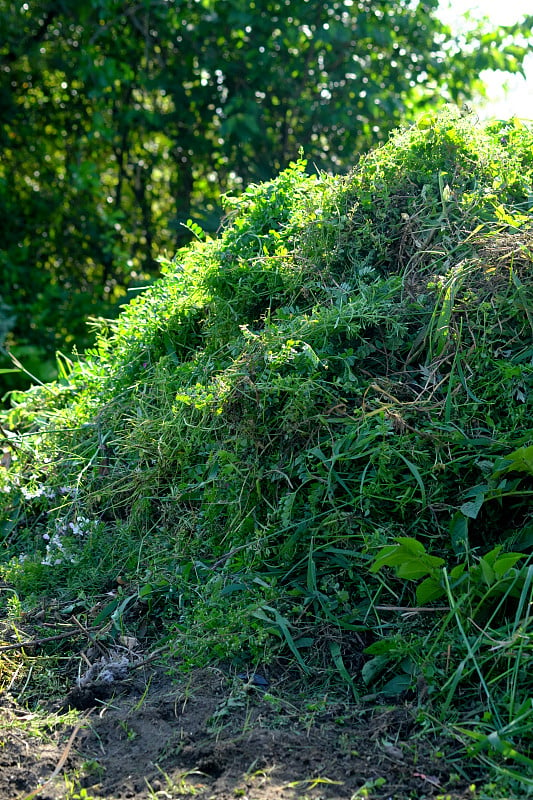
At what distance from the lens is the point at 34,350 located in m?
6.83

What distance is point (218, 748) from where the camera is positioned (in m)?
1.89

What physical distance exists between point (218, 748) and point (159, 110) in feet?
21.9

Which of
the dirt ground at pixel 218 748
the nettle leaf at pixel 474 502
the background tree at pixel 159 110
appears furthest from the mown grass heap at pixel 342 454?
the background tree at pixel 159 110

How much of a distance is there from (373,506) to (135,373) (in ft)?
4.98

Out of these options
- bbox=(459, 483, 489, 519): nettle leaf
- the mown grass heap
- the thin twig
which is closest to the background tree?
the mown grass heap

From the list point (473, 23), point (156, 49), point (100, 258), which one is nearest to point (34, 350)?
point (100, 258)

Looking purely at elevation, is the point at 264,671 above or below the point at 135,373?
below

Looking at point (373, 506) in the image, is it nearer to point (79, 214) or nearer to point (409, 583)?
point (409, 583)

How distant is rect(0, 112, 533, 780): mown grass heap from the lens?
7.05 feet

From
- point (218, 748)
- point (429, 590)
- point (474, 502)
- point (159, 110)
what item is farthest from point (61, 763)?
point (159, 110)

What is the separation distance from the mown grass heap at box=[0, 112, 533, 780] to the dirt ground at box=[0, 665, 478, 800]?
110 millimetres

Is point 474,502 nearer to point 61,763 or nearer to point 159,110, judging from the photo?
point 61,763

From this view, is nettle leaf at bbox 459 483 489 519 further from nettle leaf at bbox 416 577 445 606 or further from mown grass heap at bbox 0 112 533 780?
nettle leaf at bbox 416 577 445 606

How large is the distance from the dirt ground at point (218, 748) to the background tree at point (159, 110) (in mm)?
4456
